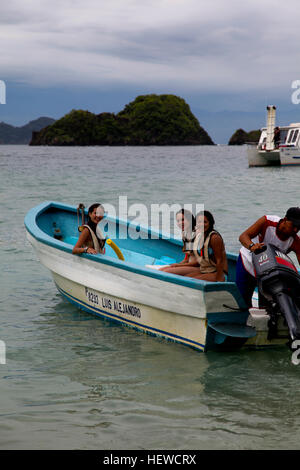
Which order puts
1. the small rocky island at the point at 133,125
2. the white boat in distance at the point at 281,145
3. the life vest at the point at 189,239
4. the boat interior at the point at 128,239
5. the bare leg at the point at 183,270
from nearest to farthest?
the life vest at the point at 189,239, the bare leg at the point at 183,270, the boat interior at the point at 128,239, the white boat in distance at the point at 281,145, the small rocky island at the point at 133,125

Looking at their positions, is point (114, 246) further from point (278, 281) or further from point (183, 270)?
point (278, 281)

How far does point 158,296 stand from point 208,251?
2.36ft

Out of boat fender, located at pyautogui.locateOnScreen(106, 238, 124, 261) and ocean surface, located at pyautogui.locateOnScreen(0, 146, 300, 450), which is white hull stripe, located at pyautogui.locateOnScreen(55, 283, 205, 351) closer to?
ocean surface, located at pyautogui.locateOnScreen(0, 146, 300, 450)

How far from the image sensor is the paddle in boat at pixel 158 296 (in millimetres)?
5633

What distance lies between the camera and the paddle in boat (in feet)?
18.5

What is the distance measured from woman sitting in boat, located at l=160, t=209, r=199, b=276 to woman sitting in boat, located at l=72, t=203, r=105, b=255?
36.7 inches

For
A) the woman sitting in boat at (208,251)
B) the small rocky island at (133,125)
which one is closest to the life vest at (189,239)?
the woman sitting in boat at (208,251)

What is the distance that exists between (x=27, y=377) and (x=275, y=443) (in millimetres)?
2504

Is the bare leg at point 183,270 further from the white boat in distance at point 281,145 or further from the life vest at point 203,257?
the white boat in distance at point 281,145

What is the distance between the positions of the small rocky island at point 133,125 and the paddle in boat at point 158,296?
521 ft

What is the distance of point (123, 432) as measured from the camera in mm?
4445

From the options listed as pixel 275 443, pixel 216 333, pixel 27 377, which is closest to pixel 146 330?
pixel 216 333

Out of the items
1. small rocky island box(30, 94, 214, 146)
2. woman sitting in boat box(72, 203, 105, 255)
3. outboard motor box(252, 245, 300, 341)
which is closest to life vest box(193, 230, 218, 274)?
outboard motor box(252, 245, 300, 341)
